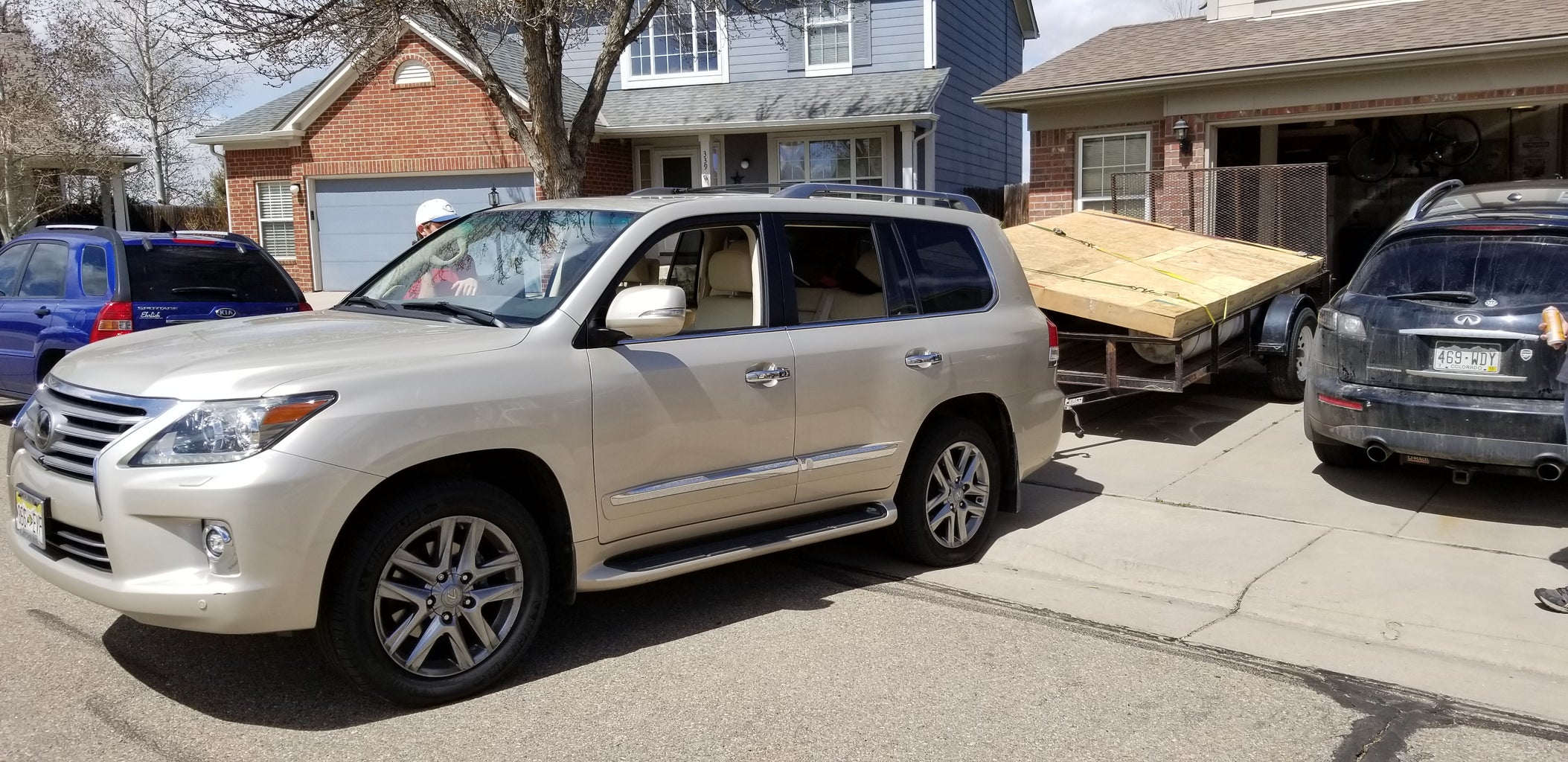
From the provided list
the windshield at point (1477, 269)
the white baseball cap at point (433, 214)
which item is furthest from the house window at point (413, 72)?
the windshield at point (1477, 269)

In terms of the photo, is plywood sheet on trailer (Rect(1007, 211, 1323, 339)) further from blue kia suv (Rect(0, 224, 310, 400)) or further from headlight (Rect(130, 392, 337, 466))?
headlight (Rect(130, 392, 337, 466))

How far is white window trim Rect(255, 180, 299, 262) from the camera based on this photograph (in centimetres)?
2073

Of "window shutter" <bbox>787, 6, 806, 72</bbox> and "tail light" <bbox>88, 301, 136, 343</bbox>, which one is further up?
"window shutter" <bbox>787, 6, 806, 72</bbox>

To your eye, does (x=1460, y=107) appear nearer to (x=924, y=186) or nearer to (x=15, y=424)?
(x=924, y=186)

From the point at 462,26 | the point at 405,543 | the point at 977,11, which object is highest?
the point at 977,11

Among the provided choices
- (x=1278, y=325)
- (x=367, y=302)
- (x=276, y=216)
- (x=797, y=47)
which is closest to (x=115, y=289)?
(x=367, y=302)

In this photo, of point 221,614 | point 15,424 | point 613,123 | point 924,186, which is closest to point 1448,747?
point 221,614

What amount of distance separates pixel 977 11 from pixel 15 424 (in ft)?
63.4

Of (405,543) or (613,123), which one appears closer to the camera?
(405,543)

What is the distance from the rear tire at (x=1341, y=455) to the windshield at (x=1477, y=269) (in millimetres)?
1048

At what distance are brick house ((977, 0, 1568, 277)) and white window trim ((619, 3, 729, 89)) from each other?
627 cm

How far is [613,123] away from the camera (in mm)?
19000

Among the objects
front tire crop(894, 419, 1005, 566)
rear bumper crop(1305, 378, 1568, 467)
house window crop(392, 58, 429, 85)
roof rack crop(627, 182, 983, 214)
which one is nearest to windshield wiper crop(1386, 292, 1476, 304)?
rear bumper crop(1305, 378, 1568, 467)

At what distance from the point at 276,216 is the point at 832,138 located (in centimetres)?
1002
